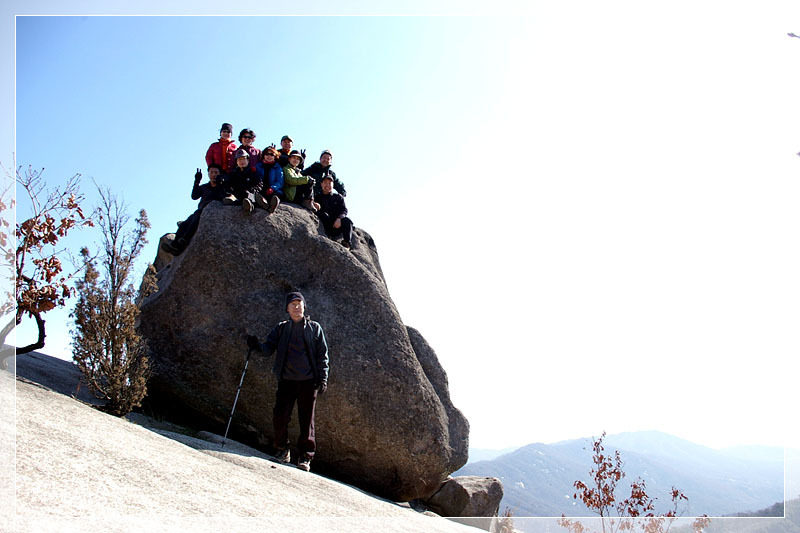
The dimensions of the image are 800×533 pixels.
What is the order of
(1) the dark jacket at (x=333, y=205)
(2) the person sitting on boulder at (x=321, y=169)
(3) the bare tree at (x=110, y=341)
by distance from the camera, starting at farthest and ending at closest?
(2) the person sitting on boulder at (x=321, y=169) < (1) the dark jacket at (x=333, y=205) < (3) the bare tree at (x=110, y=341)

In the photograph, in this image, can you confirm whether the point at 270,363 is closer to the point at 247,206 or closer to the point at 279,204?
the point at 247,206

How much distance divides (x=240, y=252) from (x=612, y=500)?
9669 millimetres

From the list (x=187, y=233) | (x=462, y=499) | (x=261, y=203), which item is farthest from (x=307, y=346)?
(x=462, y=499)

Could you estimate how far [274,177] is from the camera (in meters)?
12.7

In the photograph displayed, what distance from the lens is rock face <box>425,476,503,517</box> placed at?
1199cm

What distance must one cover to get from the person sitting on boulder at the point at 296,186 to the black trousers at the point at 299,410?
5316 mm

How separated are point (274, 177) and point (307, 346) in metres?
5.29

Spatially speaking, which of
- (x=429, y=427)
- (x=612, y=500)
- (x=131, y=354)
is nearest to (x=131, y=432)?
(x=131, y=354)

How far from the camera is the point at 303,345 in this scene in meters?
9.05

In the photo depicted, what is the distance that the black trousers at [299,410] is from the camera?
898 centimetres

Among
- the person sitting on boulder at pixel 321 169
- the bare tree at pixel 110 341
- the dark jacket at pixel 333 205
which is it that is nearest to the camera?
the bare tree at pixel 110 341

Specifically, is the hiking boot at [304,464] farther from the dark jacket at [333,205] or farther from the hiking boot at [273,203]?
the dark jacket at [333,205]

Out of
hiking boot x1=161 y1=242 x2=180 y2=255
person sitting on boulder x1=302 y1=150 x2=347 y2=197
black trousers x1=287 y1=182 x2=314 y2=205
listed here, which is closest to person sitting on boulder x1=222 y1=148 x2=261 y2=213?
black trousers x1=287 y1=182 x2=314 y2=205

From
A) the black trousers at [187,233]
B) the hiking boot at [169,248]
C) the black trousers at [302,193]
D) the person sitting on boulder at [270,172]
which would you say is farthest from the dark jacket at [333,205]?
the hiking boot at [169,248]
